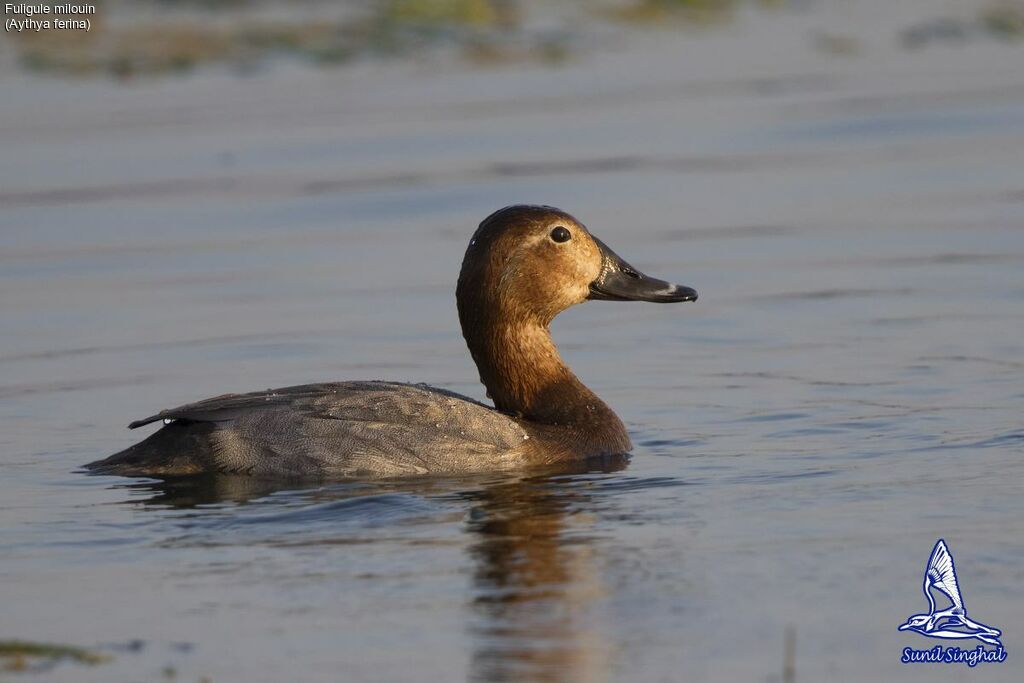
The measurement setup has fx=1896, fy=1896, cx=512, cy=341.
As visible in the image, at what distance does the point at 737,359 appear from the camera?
11.5 meters

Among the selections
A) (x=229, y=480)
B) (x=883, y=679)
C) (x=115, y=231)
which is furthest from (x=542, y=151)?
(x=883, y=679)

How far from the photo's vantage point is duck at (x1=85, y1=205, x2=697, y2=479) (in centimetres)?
902

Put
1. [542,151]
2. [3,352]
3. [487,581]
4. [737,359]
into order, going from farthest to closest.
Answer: [542,151], [3,352], [737,359], [487,581]

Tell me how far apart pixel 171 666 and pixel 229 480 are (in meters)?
2.66

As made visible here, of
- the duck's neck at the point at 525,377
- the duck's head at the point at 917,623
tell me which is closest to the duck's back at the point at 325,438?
the duck's neck at the point at 525,377

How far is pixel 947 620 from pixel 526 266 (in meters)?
3.83

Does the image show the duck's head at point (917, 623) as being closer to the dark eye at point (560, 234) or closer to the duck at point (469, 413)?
the duck at point (469, 413)

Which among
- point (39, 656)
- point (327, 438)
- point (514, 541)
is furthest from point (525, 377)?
point (39, 656)

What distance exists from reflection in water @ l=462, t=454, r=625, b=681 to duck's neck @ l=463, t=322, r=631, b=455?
2.99 ft

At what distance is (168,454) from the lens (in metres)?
9.09

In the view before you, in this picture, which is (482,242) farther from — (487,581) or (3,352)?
(3,352)

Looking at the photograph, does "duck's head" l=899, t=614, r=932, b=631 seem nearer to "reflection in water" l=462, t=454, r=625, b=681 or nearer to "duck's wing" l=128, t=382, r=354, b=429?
"reflection in water" l=462, t=454, r=625, b=681

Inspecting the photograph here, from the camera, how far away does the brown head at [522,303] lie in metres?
9.77

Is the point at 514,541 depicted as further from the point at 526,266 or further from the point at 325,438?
the point at 526,266
